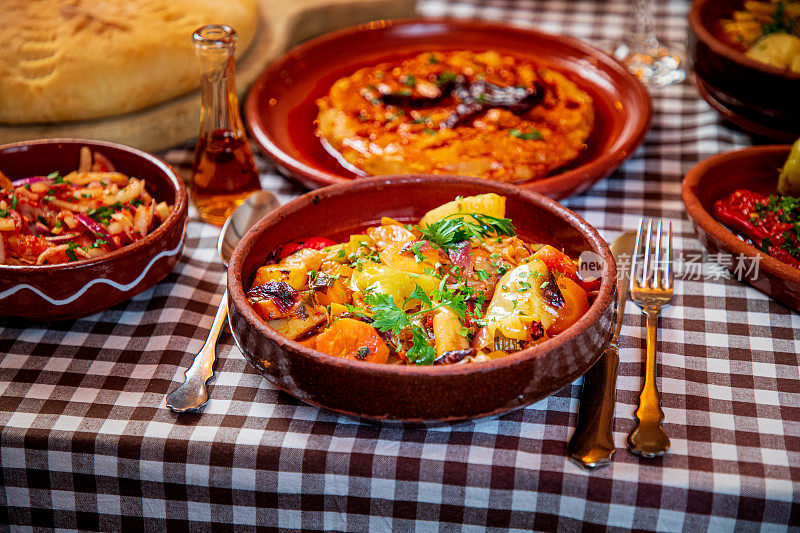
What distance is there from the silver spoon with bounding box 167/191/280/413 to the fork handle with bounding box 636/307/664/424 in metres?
0.87

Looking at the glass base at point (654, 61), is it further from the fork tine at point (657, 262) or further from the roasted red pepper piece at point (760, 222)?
the fork tine at point (657, 262)

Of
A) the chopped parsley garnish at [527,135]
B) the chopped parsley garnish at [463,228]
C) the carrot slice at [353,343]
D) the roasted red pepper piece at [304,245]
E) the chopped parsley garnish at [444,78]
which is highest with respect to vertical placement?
the chopped parsley garnish at [463,228]

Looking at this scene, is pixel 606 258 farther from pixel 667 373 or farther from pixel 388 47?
pixel 388 47

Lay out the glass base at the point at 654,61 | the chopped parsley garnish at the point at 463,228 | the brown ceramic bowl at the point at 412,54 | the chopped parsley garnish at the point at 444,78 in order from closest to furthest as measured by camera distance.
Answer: the chopped parsley garnish at the point at 463,228 → the brown ceramic bowl at the point at 412,54 → the chopped parsley garnish at the point at 444,78 → the glass base at the point at 654,61

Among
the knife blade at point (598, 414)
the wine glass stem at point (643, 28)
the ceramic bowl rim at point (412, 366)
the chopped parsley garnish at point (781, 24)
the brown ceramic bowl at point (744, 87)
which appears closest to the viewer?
the ceramic bowl rim at point (412, 366)

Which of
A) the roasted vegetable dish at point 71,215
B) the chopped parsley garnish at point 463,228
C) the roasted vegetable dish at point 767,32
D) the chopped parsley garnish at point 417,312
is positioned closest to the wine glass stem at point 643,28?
the roasted vegetable dish at point 767,32

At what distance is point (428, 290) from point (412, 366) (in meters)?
0.27

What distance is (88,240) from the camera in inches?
69.1

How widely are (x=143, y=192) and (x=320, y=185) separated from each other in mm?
458

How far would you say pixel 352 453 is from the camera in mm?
1410

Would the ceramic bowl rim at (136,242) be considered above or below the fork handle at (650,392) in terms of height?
above

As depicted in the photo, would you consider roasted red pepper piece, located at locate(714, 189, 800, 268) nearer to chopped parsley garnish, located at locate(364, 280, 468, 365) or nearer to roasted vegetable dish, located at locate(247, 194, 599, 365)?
roasted vegetable dish, located at locate(247, 194, 599, 365)

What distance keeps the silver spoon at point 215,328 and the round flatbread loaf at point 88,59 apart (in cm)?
62

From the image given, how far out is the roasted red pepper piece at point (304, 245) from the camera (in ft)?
5.60
